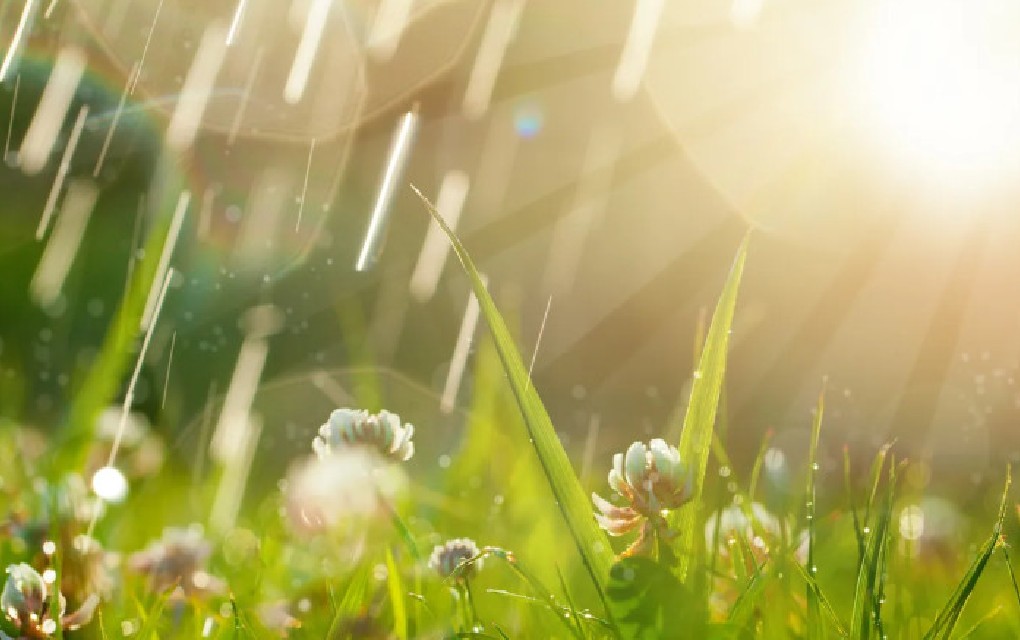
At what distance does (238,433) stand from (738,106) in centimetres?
530

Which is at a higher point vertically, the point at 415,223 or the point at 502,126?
the point at 502,126

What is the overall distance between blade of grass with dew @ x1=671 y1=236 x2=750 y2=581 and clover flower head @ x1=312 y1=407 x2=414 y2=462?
47 centimetres

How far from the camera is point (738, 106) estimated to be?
665 centimetres

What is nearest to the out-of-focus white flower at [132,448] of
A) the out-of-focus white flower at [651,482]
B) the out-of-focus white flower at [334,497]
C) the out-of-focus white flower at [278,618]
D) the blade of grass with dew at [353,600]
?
the out-of-focus white flower at [334,497]

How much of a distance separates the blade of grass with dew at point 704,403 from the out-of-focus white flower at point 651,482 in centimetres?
1

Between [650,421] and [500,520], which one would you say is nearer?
[500,520]

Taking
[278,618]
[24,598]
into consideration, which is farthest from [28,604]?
[278,618]

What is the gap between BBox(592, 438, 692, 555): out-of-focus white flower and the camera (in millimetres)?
877

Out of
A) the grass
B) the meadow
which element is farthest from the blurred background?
the grass

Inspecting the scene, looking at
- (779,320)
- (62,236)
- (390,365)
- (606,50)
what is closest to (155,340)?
(62,236)

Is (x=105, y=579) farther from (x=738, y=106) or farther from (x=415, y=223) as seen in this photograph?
(x=738, y=106)

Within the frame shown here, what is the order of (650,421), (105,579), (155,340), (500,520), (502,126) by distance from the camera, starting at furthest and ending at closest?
A: (502,126)
(650,421)
(155,340)
(500,520)
(105,579)

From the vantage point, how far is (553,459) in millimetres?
832

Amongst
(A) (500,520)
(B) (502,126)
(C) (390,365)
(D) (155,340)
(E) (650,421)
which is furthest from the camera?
(B) (502,126)
